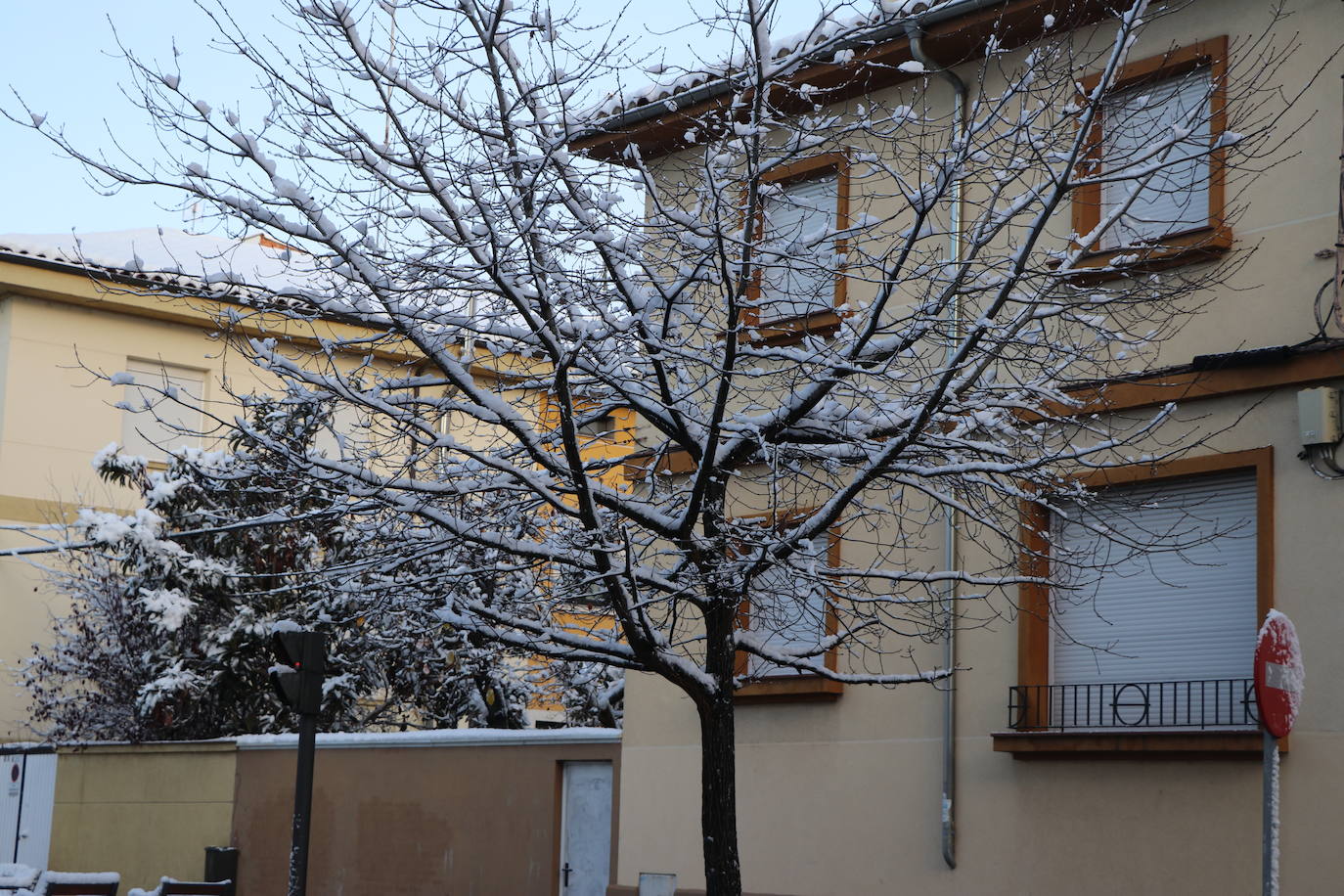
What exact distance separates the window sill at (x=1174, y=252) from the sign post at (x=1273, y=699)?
3641 mm

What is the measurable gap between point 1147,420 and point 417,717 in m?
15.1

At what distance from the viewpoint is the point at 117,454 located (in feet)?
68.7

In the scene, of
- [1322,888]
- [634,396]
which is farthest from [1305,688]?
[634,396]

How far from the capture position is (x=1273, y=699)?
641 cm

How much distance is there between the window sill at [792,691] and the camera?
11852mm

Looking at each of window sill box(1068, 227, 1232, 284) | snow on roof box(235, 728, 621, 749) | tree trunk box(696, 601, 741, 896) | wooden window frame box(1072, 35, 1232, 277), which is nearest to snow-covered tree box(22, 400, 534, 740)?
snow on roof box(235, 728, 621, 749)

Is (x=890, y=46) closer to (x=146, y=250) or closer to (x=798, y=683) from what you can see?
(x=798, y=683)

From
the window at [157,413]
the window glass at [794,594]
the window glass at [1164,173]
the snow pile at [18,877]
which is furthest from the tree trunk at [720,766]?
the window at [157,413]

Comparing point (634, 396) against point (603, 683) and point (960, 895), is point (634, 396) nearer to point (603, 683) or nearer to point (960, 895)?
point (960, 895)

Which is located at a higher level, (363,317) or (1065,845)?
(363,317)

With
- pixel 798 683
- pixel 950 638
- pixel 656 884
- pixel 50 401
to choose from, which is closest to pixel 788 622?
pixel 950 638

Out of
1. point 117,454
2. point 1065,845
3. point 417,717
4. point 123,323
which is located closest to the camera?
point 1065,845

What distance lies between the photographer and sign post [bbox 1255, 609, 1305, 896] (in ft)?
20.4

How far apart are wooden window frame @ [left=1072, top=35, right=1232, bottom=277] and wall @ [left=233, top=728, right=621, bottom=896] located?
621cm
